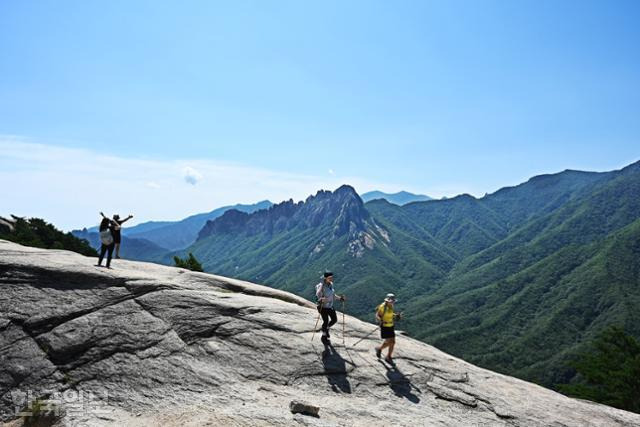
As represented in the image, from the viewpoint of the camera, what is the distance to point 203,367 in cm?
1552

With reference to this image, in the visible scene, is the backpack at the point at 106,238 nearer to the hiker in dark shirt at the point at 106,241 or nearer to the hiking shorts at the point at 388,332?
the hiker in dark shirt at the point at 106,241

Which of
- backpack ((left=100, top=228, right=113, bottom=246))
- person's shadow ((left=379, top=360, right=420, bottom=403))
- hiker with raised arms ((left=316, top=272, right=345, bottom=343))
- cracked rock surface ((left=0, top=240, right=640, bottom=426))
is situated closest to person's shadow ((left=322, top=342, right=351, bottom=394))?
cracked rock surface ((left=0, top=240, right=640, bottom=426))

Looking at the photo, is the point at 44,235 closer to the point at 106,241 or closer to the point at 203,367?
the point at 106,241

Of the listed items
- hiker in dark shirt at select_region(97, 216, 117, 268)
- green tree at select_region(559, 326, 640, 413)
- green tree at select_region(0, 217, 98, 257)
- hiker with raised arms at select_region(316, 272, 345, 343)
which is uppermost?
hiker in dark shirt at select_region(97, 216, 117, 268)

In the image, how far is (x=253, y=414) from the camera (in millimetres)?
13172

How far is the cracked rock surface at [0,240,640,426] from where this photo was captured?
13812 mm

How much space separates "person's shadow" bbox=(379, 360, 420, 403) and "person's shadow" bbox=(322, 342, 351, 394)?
195cm

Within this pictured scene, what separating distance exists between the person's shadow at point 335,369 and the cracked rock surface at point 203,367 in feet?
0.19

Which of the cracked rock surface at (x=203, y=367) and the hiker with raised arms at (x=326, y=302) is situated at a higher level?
the hiker with raised arms at (x=326, y=302)

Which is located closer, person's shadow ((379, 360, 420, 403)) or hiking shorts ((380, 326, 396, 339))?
person's shadow ((379, 360, 420, 403))

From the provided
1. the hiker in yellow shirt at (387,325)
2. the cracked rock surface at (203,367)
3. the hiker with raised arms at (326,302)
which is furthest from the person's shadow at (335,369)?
the hiker in yellow shirt at (387,325)

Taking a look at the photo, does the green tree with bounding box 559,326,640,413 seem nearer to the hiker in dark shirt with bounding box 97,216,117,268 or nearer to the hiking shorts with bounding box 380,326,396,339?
the hiking shorts with bounding box 380,326,396,339

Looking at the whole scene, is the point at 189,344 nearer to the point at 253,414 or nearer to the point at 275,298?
the point at 253,414

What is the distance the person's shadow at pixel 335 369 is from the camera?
15.6 meters
